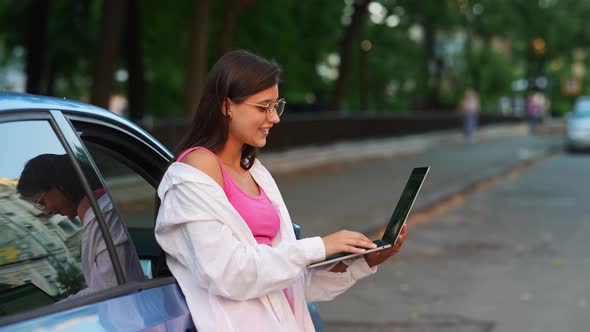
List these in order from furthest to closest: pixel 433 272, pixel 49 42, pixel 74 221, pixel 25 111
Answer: pixel 49 42 < pixel 433 272 < pixel 74 221 < pixel 25 111

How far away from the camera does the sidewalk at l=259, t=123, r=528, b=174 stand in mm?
21125

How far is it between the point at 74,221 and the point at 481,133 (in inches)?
1640

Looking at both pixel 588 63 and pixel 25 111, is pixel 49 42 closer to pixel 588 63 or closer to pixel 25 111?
pixel 25 111

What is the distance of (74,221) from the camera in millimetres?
2873

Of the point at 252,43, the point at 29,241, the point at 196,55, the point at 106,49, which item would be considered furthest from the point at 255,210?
the point at 252,43

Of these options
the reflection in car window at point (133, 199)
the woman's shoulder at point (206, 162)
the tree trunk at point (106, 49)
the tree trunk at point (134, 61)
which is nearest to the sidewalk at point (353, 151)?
the tree trunk at point (134, 61)

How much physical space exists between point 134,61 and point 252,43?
7.00 m

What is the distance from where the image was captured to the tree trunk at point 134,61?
2086 centimetres

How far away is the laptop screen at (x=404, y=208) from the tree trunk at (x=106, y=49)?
12625 mm

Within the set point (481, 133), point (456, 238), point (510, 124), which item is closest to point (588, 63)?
point (510, 124)

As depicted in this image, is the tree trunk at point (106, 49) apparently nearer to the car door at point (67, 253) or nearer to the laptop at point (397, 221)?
the laptop at point (397, 221)

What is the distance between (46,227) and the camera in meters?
2.79

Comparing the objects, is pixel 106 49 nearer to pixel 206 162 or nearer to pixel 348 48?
pixel 206 162

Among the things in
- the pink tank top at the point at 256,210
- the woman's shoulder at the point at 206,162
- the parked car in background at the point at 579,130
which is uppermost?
the woman's shoulder at the point at 206,162
